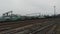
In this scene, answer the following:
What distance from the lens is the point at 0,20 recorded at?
161 feet

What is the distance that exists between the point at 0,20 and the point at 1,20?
77cm

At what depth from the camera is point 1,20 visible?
49.8 metres

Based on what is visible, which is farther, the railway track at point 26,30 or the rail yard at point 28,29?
the rail yard at point 28,29

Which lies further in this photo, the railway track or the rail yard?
the rail yard

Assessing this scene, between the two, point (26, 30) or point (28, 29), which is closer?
point (26, 30)
